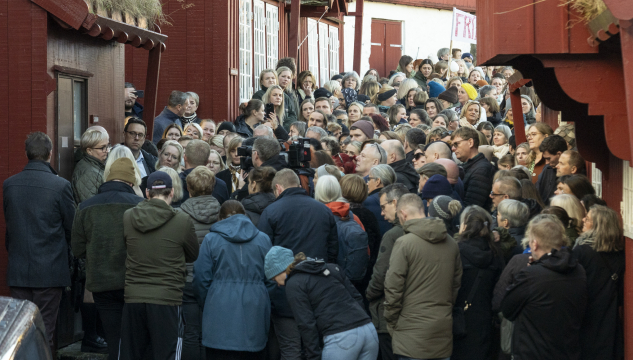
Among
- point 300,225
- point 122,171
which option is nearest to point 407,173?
point 300,225

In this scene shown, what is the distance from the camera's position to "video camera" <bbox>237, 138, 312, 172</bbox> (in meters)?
7.51

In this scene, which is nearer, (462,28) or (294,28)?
(294,28)

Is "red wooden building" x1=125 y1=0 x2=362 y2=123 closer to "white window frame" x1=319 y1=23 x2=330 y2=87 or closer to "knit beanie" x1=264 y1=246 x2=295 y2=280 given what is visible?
"white window frame" x1=319 y1=23 x2=330 y2=87

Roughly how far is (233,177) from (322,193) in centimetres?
202

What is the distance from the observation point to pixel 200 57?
46.1 feet

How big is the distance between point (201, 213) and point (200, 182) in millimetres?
274

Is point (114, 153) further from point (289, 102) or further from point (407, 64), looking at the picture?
point (407, 64)

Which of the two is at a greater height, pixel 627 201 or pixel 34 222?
pixel 627 201

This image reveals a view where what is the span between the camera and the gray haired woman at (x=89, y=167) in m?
7.72

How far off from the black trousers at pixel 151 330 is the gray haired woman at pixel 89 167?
178cm

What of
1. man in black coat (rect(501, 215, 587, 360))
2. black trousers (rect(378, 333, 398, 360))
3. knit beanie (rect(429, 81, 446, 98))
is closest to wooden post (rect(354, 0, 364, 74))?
knit beanie (rect(429, 81, 446, 98))

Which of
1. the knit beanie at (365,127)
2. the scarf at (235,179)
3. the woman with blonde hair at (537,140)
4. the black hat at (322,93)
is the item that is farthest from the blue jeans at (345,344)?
the black hat at (322,93)

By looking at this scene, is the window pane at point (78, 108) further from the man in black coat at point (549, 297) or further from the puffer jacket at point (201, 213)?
the man in black coat at point (549, 297)

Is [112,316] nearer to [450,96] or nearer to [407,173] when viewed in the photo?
[407,173]
